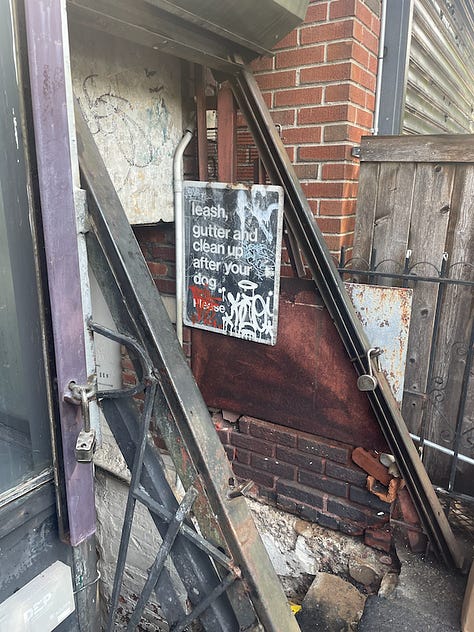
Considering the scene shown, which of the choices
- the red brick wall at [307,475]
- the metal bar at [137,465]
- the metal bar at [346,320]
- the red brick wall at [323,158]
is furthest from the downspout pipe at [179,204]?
the metal bar at [137,465]

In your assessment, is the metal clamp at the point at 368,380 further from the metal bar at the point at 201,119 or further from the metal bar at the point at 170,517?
the metal bar at the point at 201,119

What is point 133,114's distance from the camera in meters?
2.25

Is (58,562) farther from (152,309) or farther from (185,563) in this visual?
(152,309)

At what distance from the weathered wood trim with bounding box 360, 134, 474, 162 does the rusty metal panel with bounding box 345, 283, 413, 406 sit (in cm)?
61

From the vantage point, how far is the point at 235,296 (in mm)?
2408

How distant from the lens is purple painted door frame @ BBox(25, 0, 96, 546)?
110cm

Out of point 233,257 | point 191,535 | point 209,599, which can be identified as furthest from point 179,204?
point 209,599

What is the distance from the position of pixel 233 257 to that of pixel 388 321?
801mm

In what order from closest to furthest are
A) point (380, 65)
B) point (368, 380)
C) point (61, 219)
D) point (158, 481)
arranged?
point (61, 219) → point (158, 481) → point (368, 380) → point (380, 65)

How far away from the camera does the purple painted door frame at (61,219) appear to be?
1099 millimetres

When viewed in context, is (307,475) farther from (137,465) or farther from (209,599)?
(137,465)

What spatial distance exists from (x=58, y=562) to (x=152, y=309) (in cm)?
80

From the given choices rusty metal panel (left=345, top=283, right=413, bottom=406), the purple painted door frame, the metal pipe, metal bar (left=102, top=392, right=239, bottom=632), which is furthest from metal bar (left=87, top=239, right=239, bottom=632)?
the metal pipe

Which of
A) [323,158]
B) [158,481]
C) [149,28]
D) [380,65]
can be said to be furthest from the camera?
[380,65]
